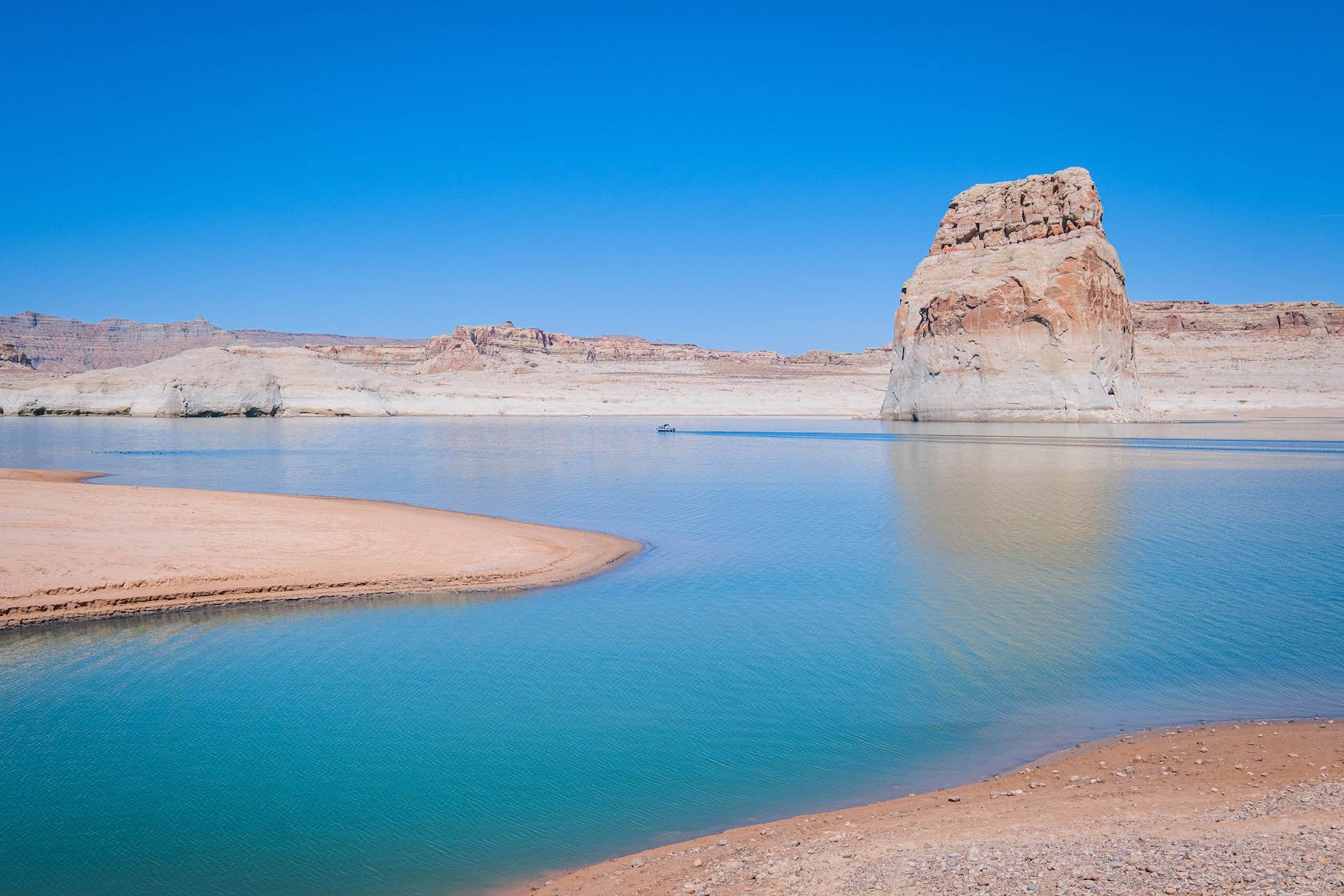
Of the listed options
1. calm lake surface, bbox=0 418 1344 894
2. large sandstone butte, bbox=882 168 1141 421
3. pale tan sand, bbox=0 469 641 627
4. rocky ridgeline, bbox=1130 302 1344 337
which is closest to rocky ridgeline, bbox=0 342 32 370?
large sandstone butte, bbox=882 168 1141 421

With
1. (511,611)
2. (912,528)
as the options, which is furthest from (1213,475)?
(511,611)

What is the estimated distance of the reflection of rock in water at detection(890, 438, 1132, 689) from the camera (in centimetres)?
852

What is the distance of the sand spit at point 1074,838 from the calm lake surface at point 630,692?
1.47 feet

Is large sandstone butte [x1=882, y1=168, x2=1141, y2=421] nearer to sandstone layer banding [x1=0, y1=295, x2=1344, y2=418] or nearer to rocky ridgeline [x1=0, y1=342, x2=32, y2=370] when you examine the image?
sandstone layer banding [x1=0, y1=295, x2=1344, y2=418]

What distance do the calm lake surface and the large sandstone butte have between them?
122 ft

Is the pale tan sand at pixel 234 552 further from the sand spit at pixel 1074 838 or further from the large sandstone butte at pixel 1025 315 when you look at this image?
the large sandstone butte at pixel 1025 315

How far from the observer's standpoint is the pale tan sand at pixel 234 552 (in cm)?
982

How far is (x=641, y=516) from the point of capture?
17328 millimetres

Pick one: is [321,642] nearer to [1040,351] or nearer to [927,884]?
[927,884]

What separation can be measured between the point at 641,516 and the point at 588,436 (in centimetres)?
3034

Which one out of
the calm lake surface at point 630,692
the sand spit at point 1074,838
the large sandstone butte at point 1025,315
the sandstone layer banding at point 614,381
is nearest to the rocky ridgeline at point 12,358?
the sandstone layer banding at point 614,381

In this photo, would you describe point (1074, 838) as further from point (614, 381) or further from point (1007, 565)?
point (614, 381)

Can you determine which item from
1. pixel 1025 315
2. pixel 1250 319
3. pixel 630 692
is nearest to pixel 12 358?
pixel 1025 315

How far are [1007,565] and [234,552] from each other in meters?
10.2
